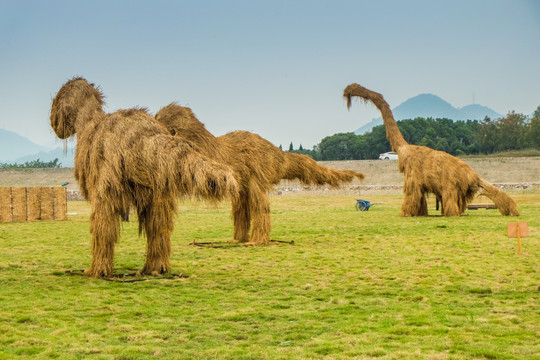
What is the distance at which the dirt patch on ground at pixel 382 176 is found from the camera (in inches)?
2347

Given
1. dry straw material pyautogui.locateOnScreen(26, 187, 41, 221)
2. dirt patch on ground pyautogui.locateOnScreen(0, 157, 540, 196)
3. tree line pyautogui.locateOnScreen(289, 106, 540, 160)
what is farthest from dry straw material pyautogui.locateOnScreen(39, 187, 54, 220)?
tree line pyautogui.locateOnScreen(289, 106, 540, 160)

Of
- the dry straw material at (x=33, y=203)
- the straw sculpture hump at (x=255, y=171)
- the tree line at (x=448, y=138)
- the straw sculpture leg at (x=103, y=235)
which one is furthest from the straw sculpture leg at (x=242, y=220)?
the tree line at (x=448, y=138)

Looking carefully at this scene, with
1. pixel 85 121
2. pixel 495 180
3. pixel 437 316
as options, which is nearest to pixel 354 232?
pixel 85 121

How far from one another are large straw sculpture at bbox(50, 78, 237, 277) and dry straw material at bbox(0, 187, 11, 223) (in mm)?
15627

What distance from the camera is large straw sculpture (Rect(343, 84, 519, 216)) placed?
24.8 meters

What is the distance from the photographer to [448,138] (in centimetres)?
10244

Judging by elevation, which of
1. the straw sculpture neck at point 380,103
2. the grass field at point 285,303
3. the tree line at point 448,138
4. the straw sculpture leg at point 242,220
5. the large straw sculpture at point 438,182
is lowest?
the grass field at point 285,303

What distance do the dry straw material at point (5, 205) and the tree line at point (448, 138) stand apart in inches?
3013

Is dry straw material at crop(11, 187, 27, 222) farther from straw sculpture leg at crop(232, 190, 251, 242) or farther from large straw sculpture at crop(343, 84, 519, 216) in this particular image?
large straw sculpture at crop(343, 84, 519, 216)

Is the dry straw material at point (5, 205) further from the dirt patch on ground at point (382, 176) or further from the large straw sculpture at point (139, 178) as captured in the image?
the dirt patch on ground at point (382, 176)

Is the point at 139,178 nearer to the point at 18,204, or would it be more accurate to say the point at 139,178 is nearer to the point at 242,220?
the point at 242,220

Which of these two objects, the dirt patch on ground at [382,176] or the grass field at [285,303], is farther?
the dirt patch on ground at [382,176]

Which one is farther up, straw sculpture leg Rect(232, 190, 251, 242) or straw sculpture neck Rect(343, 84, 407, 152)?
straw sculpture neck Rect(343, 84, 407, 152)

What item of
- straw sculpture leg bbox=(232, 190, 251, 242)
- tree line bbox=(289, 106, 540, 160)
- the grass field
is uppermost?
tree line bbox=(289, 106, 540, 160)
